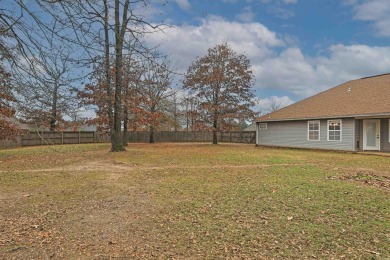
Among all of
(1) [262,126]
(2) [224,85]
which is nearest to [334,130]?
(1) [262,126]

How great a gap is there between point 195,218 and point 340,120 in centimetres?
1577

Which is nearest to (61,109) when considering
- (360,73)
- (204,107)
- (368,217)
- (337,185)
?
(368,217)

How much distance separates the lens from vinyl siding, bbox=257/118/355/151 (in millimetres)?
16941

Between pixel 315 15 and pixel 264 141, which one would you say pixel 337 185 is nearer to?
pixel 315 15

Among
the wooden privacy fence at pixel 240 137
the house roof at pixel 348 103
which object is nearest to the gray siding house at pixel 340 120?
the house roof at pixel 348 103

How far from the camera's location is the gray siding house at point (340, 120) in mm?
16484

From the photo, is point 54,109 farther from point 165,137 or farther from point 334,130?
point 165,137

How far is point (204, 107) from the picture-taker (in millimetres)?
24234

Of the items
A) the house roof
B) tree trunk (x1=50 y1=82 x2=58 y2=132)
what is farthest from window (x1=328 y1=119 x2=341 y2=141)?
tree trunk (x1=50 y1=82 x2=58 y2=132)

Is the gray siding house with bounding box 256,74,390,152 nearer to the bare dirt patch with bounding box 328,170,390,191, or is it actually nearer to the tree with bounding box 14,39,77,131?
the bare dirt patch with bounding box 328,170,390,191

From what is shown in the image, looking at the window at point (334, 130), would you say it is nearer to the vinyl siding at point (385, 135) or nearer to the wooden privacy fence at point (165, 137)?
the vinyl siding at point (385, 135)

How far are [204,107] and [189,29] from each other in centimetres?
2048

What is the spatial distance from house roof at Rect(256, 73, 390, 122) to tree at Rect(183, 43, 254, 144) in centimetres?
236

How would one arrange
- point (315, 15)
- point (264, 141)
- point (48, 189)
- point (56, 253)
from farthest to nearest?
point (264, 141) → point (315, 15) → point (48, 189) → point (56, 253)
